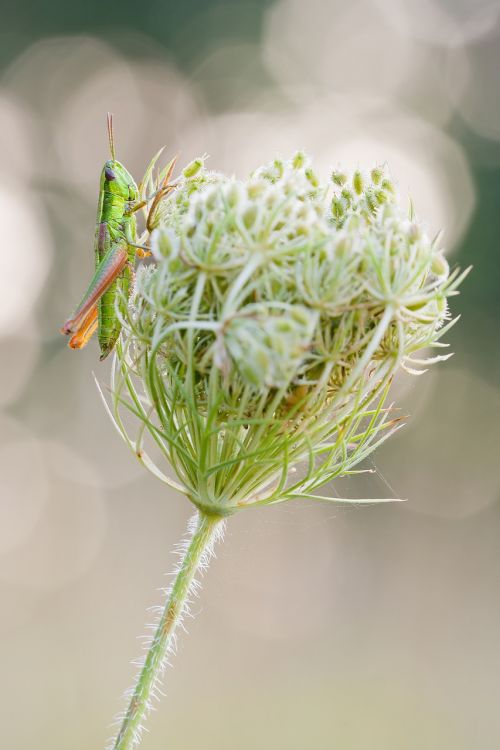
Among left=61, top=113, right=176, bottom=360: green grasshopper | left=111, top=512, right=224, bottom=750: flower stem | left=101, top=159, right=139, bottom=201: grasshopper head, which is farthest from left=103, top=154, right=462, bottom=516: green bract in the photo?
left=101, top=159, right=139, bottom=201: grasshopper head

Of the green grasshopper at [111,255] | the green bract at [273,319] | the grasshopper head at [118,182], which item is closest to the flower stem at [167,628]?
the green bract at [273,319]

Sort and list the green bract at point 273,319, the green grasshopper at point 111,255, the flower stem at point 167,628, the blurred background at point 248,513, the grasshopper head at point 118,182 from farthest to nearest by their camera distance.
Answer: the blurred background at point 248,513
the grasshopper head at point 118,182
the green grasshopper at point 111,255
the flower stem at point 167,628
the green bract at point 273,319

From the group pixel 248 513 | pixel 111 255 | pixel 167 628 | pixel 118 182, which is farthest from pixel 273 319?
pixel 248 513

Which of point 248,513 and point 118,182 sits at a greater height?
point 118,182

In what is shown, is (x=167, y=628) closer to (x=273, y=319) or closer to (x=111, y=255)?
(x=273, y=319)

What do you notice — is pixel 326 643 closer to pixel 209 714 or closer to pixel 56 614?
pixel 209 714

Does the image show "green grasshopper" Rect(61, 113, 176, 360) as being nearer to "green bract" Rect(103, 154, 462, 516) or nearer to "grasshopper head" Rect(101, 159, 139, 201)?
"grasshopper head" Rect(101, 159, 139, 201)

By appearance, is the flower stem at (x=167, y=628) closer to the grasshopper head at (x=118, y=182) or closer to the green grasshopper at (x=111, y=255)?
the green grasshopper at (x=111, y=255)
